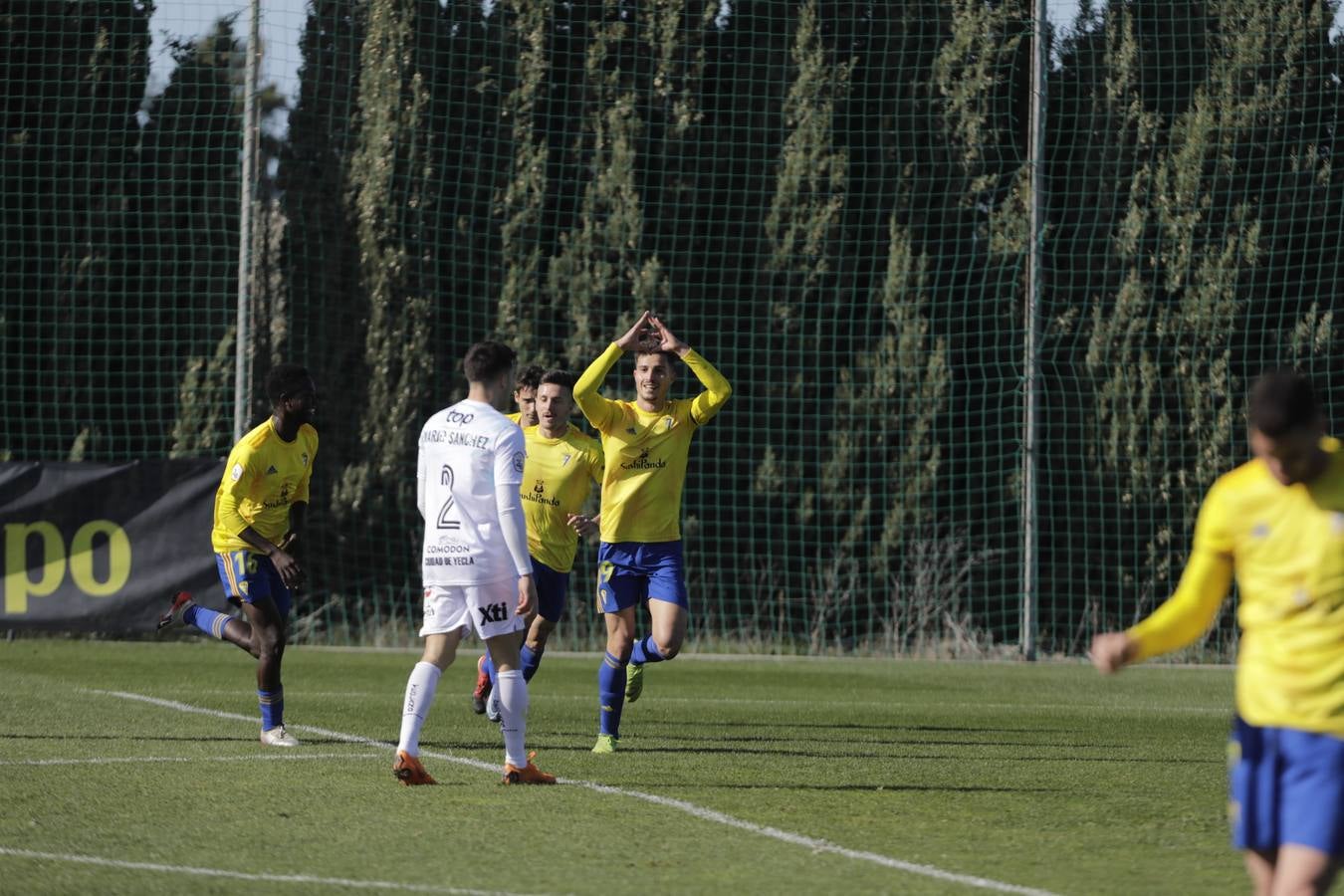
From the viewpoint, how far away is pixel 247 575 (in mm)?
9758

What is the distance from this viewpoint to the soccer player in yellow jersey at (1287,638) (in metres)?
4.39

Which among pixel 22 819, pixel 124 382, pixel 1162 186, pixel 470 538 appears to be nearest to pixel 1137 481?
pixel 1162 186

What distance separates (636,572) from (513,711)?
201cm

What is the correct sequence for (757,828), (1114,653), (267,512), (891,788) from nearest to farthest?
1. (1114,653)
2. (757,828)
3. (891,788)
4. (267,512)

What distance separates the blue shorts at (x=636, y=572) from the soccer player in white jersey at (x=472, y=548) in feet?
6.13

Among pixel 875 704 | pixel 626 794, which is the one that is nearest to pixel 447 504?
pixel 626 794

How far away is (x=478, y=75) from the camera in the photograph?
61.7 ft

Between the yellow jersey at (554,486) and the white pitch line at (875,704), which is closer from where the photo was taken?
the yellow jersey at (554,486)

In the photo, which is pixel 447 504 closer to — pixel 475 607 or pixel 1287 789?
pixel 475 607

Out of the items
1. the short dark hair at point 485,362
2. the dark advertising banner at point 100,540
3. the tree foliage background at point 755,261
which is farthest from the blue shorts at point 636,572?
the tree foliage background at point 755,261

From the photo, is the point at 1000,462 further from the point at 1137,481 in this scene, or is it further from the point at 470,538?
the point at 470,538

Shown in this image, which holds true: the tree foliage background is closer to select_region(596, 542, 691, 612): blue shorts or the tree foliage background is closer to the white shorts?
select_region(596, 542, 691, 612): blue shorts

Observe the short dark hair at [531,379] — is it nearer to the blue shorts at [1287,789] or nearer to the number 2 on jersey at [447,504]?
the number 2 on jersey at [447,504]

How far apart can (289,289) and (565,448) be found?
8.46m
